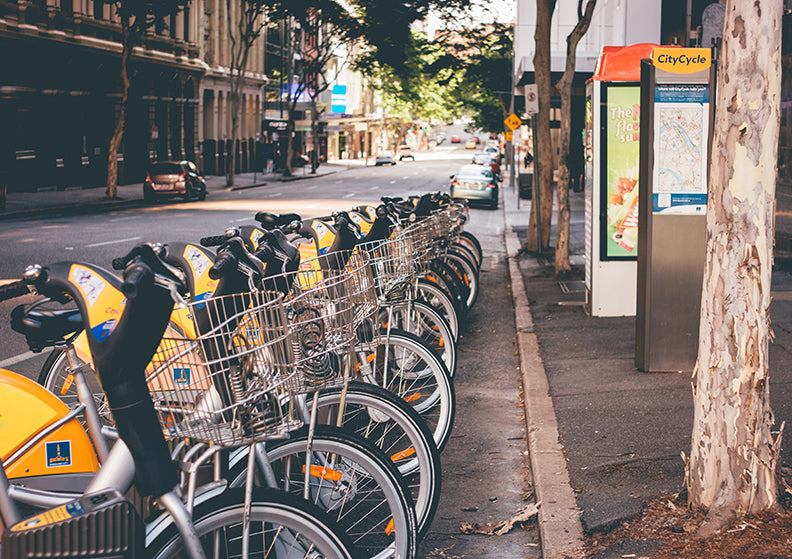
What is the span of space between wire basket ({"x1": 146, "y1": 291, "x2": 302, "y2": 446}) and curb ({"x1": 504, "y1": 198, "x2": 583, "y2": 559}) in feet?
5.89

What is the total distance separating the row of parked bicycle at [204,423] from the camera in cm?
255

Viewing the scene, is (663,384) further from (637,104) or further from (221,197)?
(221,197)

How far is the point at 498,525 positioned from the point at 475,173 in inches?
1176

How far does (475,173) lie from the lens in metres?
34.0

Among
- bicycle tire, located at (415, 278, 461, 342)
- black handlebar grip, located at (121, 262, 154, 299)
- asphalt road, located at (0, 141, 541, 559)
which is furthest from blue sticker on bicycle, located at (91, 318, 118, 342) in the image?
bicycle tire, located at (415, 278, 461, 342)

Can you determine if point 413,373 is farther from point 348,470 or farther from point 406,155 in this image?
point 406,155

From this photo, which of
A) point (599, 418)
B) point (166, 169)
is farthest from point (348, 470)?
point (166, 169)

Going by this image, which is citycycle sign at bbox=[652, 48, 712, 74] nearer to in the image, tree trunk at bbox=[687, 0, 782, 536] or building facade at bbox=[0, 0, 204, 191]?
tree trunk at bbox=[687, 0, 782, 536]

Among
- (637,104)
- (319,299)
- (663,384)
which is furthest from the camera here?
(637,104)

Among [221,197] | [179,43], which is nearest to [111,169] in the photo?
[221,197]

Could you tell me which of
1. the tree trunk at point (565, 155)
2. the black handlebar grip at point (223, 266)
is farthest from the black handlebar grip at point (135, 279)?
the tree trunk at point (565, 155)

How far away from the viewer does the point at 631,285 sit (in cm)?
969

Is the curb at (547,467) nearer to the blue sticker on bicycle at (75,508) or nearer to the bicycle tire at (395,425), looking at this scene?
the bicycle tire at (395,425)

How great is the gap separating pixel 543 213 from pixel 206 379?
14131 millimetres
